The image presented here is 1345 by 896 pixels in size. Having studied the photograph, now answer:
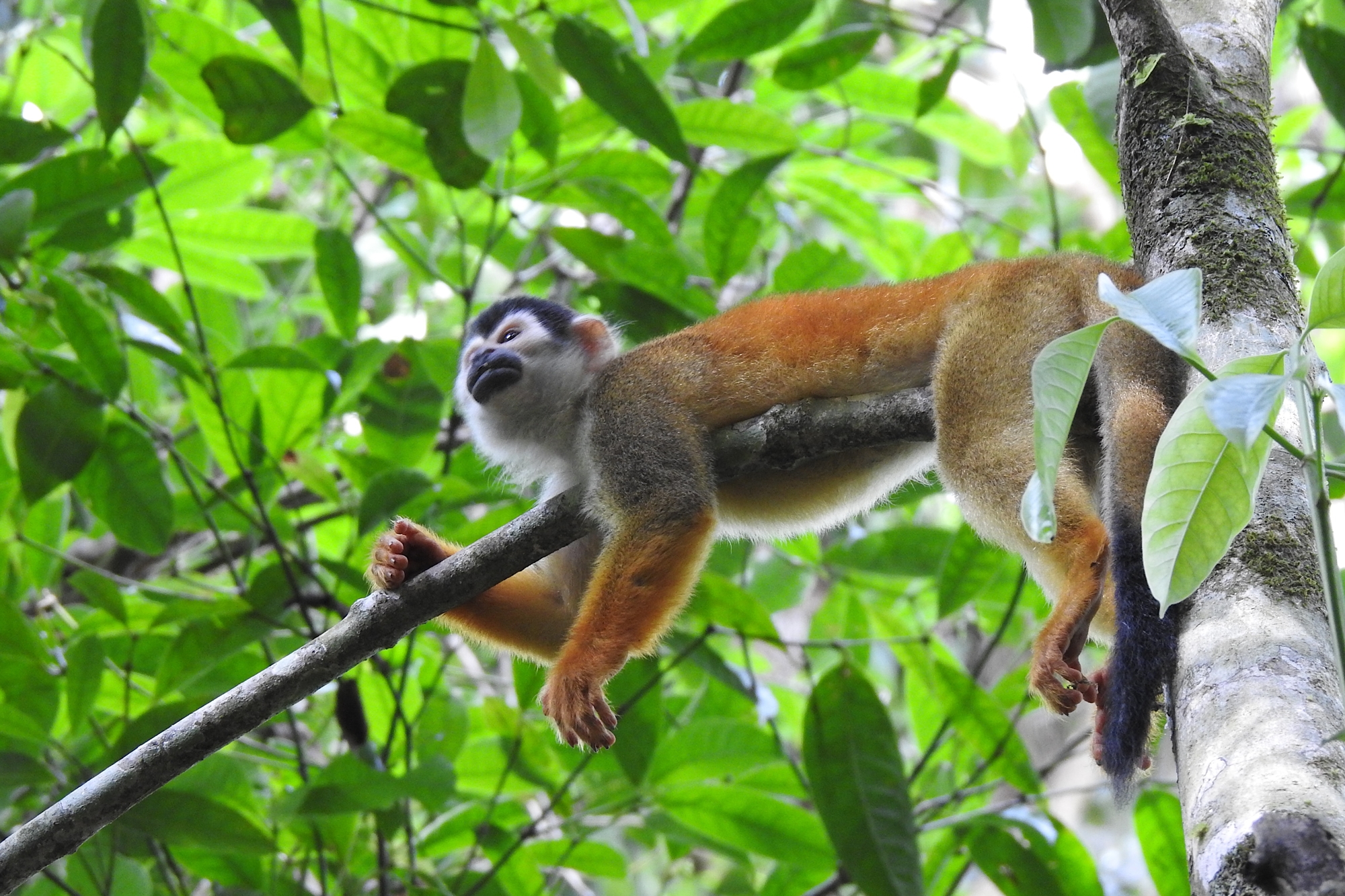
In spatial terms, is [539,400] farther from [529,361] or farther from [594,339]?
[594,339]

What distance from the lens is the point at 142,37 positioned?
3449 mm

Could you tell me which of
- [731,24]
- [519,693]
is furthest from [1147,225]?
[519,693]

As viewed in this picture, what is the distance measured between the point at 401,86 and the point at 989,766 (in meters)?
3.18

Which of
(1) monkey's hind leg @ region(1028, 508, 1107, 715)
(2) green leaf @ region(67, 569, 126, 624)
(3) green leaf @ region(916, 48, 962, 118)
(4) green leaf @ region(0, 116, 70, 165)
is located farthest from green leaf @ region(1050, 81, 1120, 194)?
(2) green leaf @ region(67, 569, 126, 624)

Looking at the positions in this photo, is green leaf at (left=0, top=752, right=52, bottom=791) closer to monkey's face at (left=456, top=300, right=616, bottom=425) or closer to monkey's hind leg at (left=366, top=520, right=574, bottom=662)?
monkey's hind leg at (left=366, top=520, right=574, bottom=662)

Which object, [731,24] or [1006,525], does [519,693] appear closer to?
[1006,525]

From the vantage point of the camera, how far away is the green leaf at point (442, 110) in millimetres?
3775

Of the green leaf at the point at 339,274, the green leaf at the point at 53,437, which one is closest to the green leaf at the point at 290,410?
the green leaf at the point at 339,274

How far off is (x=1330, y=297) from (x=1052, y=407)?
40 centimetres

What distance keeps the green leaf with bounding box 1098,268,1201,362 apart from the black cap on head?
305 cm

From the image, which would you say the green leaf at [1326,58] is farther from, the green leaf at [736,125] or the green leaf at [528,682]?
the green leaf at [528,682]

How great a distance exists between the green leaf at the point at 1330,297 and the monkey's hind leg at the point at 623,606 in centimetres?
205

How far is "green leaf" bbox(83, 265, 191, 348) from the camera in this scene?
369cm

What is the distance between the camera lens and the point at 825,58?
4336mm
